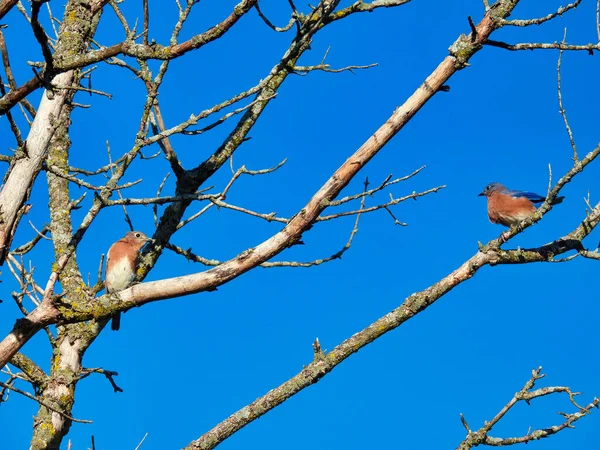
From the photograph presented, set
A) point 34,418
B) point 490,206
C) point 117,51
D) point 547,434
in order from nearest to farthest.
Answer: point 117,51
point 547,434
point 34,418
point 490,206

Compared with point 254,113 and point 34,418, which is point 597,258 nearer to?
point 254,113

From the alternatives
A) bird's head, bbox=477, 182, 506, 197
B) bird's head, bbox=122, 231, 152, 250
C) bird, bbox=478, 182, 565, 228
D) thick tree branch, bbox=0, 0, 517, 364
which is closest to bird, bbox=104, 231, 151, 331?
bird's head, bbox=122, 231, 152, 250

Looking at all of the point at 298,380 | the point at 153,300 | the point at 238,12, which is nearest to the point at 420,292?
the point at 298,380

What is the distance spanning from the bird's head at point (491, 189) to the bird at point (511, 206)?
0.13 metres

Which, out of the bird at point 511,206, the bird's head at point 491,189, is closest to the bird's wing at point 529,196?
the bird at point 511,206

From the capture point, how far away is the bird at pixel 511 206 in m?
8.87

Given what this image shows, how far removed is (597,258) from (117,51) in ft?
12.8

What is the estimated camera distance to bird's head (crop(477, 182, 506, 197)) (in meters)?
9.60

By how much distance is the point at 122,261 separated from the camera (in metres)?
9.09

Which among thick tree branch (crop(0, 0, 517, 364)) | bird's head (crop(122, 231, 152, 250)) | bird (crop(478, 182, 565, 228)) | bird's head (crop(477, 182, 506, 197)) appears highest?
bird's head (crop(477, 182, 506, 197))

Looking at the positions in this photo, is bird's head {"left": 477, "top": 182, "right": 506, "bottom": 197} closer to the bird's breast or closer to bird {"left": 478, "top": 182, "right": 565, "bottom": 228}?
bird {"left": 478, "top": 182, "right": 565, "bottom": 228}

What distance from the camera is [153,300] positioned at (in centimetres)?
459

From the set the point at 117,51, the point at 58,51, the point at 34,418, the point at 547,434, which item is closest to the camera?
the point at 117,51

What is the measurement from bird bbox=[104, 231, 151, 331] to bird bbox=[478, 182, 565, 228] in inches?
184
